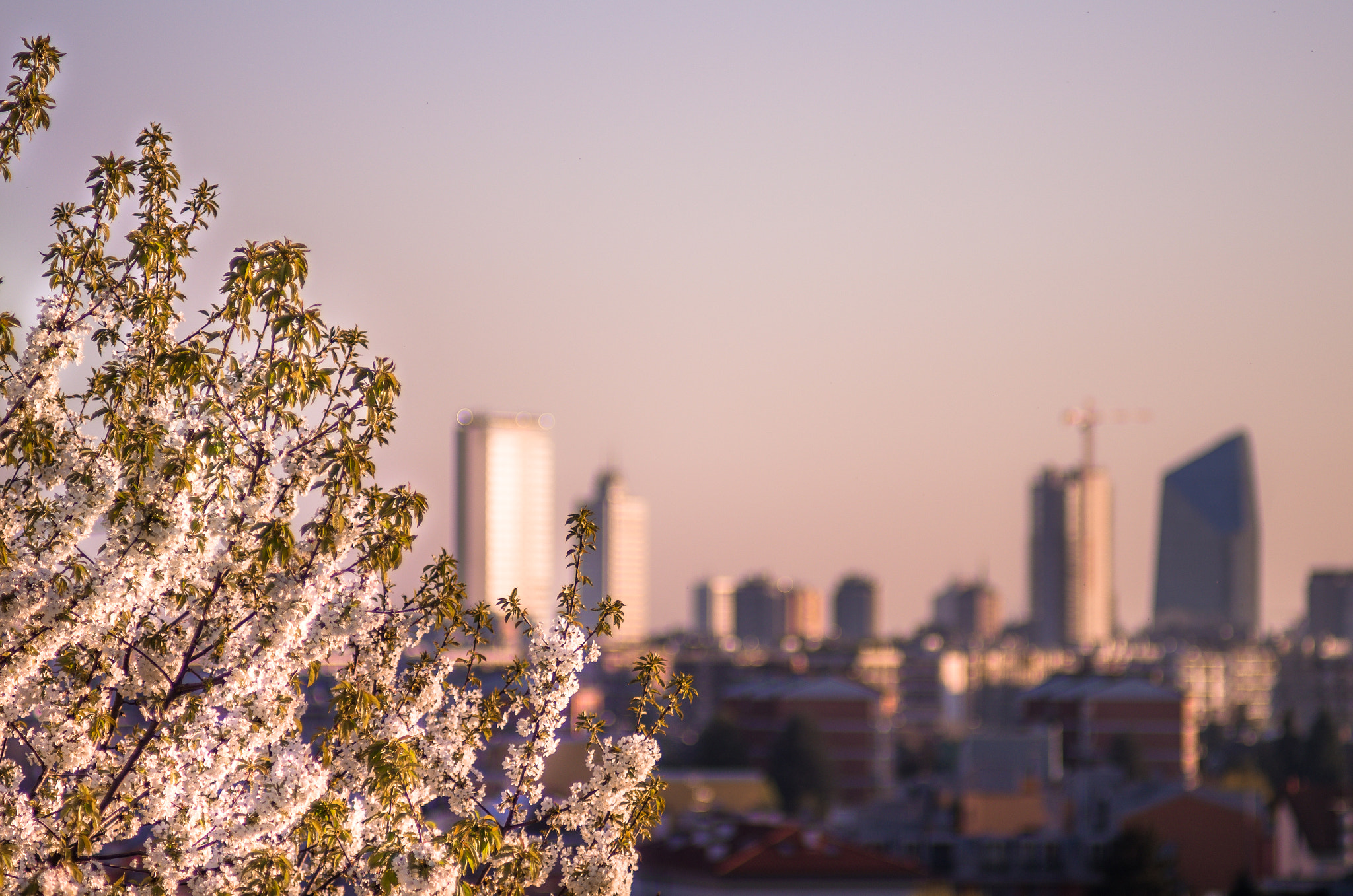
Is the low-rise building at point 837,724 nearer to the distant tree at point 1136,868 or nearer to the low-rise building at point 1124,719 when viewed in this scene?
the low-rise building at point 1124,719

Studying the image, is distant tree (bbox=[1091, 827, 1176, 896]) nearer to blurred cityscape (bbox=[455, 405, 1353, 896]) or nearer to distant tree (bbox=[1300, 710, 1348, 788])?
blurred cityscape (bbox=[455, 405, 1353, 896])

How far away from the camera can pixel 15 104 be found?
22.5ft

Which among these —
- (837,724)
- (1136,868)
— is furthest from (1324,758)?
(1136,868)

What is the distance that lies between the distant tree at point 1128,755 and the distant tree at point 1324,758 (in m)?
11.5

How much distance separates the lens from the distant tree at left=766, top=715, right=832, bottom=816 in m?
82.4

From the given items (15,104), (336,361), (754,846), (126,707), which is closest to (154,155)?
(15,104)

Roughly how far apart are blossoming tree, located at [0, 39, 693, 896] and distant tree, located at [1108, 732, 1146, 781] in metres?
76.7

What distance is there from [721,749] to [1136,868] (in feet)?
120

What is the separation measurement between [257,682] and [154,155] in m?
1.97

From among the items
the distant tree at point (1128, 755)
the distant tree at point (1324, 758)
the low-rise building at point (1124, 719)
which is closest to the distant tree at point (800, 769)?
the low-rise building at point (1124, 719)

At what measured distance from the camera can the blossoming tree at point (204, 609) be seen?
20.9 feet

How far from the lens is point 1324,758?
Answer: 305ft

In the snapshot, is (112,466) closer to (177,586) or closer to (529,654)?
(177,586)

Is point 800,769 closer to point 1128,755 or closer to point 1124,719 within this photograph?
point 1128,755
